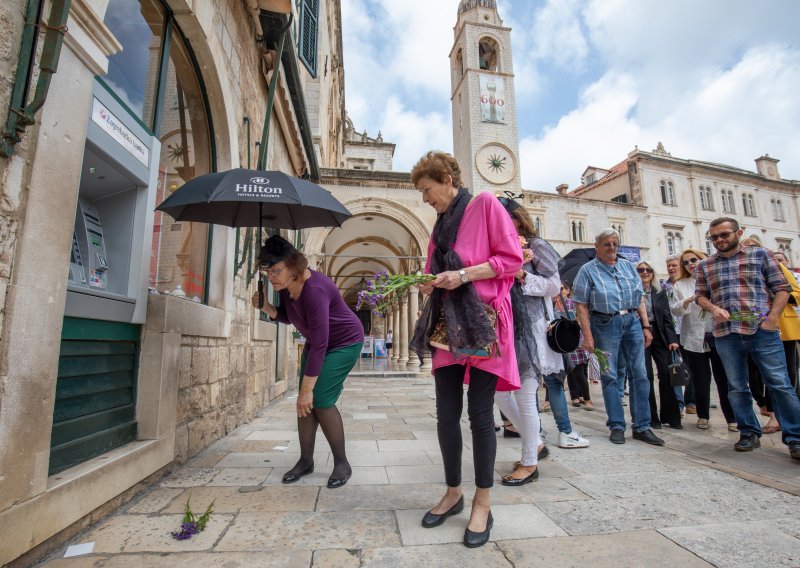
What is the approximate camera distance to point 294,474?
2854 mm

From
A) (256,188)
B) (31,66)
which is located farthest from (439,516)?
(31,66)

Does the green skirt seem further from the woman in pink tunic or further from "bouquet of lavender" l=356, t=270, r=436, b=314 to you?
the woman in pink tunic

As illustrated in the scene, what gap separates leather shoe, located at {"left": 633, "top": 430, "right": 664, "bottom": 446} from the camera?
3.76m

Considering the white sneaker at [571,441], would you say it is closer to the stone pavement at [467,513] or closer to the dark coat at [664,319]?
the stone pavement at [467,513]

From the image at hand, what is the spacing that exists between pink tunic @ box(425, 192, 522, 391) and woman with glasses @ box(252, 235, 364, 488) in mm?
876

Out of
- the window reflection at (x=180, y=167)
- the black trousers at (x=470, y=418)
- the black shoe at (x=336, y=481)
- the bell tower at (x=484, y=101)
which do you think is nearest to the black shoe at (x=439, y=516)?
the black trousers at (x=470, y=418)

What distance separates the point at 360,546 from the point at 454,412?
71 centimetres

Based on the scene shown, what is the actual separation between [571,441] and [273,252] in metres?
2.86

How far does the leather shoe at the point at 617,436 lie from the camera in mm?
3832

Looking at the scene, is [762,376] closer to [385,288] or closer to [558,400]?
[558,400]

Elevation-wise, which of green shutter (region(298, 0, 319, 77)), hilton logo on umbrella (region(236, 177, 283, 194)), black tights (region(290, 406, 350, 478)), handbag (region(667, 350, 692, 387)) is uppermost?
green shutter (region(298, 0, 319, 77))

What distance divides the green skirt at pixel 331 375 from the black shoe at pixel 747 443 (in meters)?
3.13

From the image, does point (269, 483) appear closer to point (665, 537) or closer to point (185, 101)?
point (665, 537)

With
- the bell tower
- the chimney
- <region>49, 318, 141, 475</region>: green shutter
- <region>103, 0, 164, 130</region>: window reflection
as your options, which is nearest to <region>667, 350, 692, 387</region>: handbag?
<region>49, 318, 141, 475</region>: green shutter
